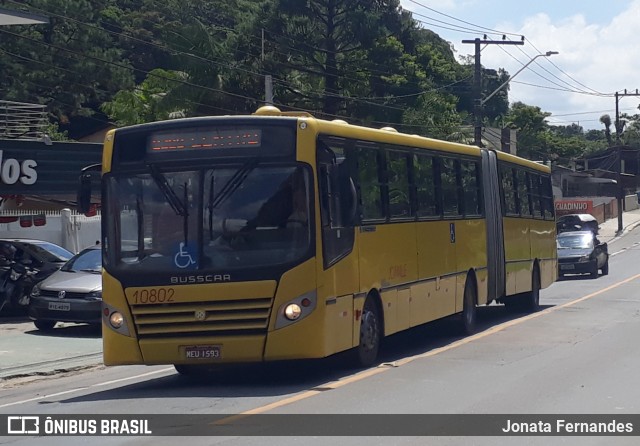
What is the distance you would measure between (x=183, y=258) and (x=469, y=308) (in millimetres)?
7789

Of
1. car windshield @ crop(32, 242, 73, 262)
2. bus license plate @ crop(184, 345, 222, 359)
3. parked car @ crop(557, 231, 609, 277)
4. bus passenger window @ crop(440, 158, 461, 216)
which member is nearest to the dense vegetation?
parked car @ crop(557, 231, 609, 277)

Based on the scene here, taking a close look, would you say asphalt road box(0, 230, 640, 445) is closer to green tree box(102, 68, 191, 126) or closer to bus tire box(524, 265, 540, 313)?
bus tire box(524, 265, 540, 313)

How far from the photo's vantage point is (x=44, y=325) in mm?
19609

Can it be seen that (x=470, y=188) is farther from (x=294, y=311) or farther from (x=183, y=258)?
(x=183, y=258)

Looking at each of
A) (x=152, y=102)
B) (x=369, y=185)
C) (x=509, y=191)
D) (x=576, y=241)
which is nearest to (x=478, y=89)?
(x=576, y=241)

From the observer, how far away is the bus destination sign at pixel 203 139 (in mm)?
12070

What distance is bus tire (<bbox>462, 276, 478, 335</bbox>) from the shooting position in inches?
710

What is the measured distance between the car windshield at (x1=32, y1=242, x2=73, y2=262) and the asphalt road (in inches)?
296

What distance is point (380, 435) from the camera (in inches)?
351

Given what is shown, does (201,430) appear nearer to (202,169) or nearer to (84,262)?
(202,169)

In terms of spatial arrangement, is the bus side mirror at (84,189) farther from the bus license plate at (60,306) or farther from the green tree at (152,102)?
the green tree at (152,102)

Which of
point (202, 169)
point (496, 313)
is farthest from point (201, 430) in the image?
point (496, 313)

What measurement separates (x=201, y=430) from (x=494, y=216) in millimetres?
11902

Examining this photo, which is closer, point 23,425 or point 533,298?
point 23,425
